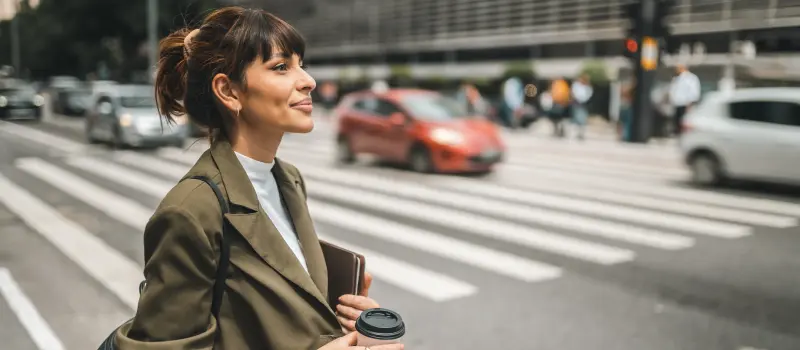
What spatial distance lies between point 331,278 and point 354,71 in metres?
55.3

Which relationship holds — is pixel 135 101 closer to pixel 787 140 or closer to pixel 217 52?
pixel 787 140

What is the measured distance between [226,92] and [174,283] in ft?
1.54

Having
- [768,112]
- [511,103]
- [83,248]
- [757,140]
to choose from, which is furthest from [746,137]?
[511,103]

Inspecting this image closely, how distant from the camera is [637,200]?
9.87 metres

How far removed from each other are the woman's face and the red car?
35.0ft

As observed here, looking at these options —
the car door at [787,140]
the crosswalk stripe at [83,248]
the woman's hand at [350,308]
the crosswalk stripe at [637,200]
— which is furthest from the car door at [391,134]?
the woman's hand at [350,308]

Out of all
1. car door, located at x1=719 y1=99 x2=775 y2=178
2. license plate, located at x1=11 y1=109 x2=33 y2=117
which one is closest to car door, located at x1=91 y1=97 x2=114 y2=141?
license plate, located at x1=11 y1=109 x2=33 y2=117

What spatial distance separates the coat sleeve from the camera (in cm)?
142

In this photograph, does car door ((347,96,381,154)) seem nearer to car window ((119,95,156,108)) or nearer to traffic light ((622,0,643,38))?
car window ((119,95,156,108))

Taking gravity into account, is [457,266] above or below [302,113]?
below

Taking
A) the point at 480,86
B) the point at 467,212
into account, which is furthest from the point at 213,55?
the point at 480,86

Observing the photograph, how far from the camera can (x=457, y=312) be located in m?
5.01

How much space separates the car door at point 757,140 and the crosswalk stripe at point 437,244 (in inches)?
217

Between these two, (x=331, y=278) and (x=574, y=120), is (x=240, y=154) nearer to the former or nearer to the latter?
(x=331, y=278)
